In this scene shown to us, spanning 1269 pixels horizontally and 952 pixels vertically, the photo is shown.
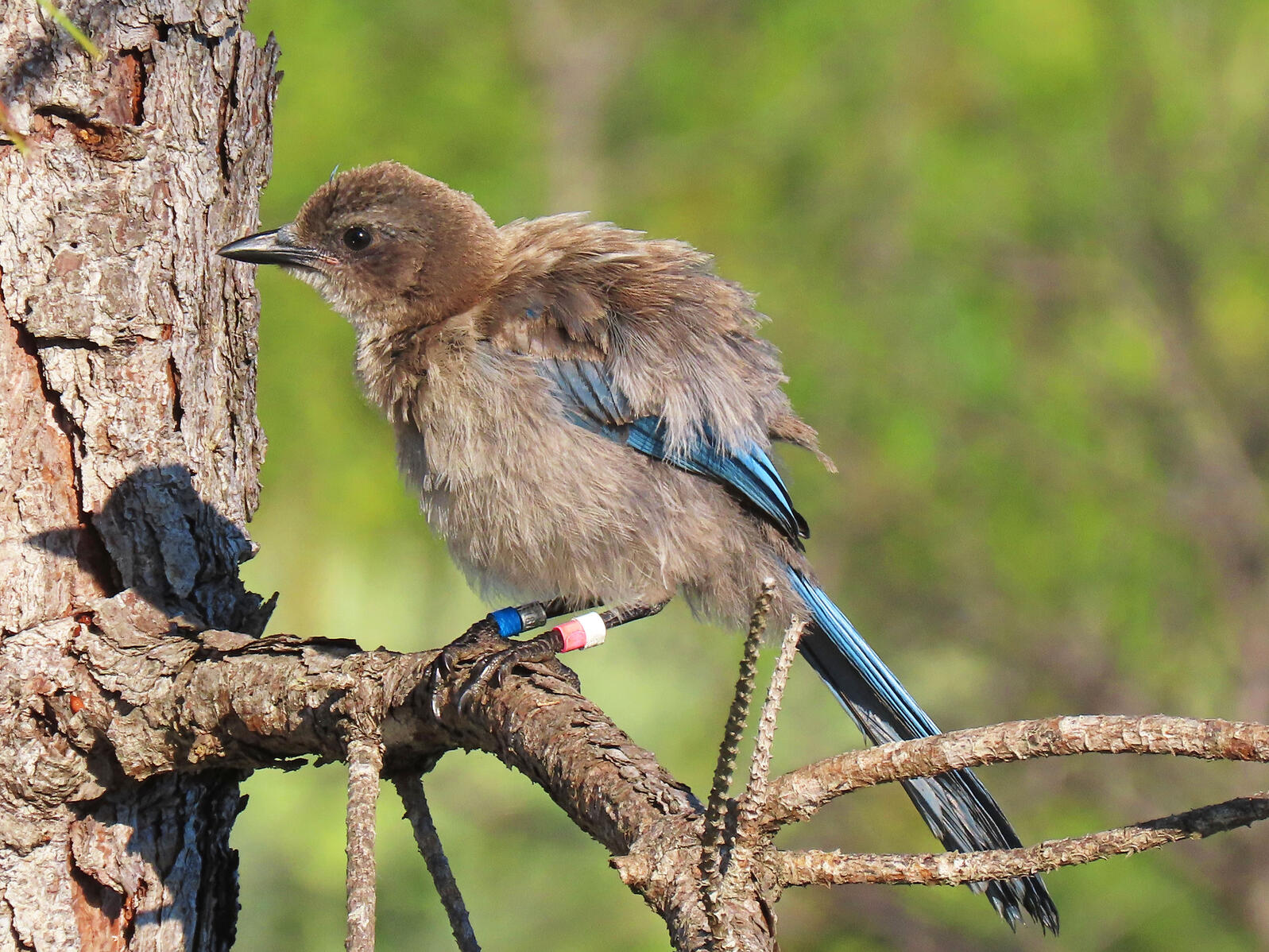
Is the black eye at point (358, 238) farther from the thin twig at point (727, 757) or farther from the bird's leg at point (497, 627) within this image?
the thin twig at point (727, 757)

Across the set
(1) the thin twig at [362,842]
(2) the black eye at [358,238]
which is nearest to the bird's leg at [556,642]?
(1) the thin twig at [362,842]

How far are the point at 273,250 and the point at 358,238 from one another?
1.72 ft

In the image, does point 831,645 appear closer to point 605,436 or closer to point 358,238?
point 605,436

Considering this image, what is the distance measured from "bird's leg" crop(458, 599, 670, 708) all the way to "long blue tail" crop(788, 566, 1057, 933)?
1.54 ft

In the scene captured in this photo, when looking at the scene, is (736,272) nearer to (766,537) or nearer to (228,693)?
(766,537)

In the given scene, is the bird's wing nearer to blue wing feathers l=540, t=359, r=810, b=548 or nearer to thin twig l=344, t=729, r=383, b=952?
blue wing feathers l=540, t=359, r=810, b=548

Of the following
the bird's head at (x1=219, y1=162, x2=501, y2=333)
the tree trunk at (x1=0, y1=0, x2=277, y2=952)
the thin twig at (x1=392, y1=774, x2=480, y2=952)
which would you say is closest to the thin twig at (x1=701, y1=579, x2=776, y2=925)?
the thin twig at (x1=392, y1=774, x2=480, y2=952)

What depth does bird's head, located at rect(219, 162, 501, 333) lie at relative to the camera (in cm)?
380

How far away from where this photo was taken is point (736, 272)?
18.6 ft

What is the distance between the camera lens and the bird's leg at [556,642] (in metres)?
2.36

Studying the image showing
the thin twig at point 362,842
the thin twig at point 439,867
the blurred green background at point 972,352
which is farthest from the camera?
the blurred green background at point 972,352

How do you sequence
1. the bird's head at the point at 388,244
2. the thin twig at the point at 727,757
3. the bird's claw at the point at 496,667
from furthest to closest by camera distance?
the bird's head at the point at 388,244
the bird's claw at the point at 496,667
the thin twig at the point at 727,757

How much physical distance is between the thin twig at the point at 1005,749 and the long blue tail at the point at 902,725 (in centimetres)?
150

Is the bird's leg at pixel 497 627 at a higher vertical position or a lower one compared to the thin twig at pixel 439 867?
higher
